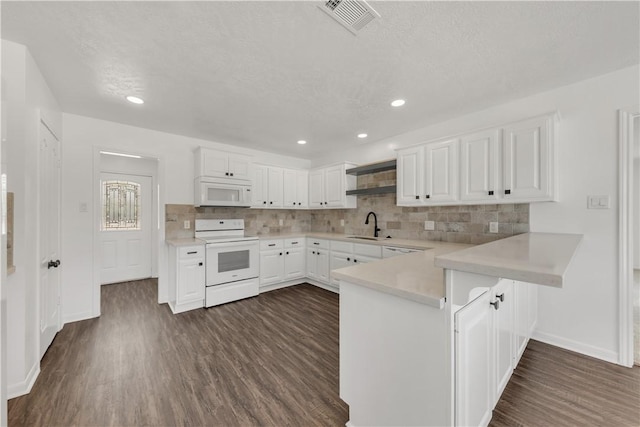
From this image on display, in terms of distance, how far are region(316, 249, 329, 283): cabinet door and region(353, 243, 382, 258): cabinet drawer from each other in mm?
628

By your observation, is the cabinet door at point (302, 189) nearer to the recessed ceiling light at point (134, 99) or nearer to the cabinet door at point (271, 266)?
the cabinet door at point (271, 266)

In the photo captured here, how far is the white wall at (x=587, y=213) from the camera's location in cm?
210

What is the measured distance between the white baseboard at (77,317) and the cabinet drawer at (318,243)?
2.97 meters

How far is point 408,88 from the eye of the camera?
7.74ft

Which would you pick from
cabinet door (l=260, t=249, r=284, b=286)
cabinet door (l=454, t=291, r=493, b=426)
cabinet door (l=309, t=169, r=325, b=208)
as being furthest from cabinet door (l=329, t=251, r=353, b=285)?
cabinet door (l=454, t=291, r=493, b=426)

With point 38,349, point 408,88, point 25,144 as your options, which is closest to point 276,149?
point 408,88

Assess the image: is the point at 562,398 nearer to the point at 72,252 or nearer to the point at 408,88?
the point at 408,88

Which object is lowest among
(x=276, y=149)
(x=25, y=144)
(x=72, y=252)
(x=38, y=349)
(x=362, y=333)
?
(x=38, y=349)

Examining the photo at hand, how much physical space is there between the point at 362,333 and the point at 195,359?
1649mm

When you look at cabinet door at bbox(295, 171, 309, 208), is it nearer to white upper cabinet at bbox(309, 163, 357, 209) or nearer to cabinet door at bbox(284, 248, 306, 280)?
white upper cabinet at bbox(309, 163, 357, 209)

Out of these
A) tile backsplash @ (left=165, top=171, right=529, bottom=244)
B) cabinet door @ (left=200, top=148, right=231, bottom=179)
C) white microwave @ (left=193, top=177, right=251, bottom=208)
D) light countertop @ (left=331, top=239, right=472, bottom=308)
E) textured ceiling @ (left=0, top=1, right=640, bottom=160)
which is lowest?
light countertop @ (left=331, top=239, right=472, bottom=308)

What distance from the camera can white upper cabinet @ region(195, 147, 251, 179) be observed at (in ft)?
11.9

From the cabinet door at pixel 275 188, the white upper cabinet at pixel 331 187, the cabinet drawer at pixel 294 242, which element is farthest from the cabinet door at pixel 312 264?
the cabinet door at pixel 275 188

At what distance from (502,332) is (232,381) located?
1.88 metres
